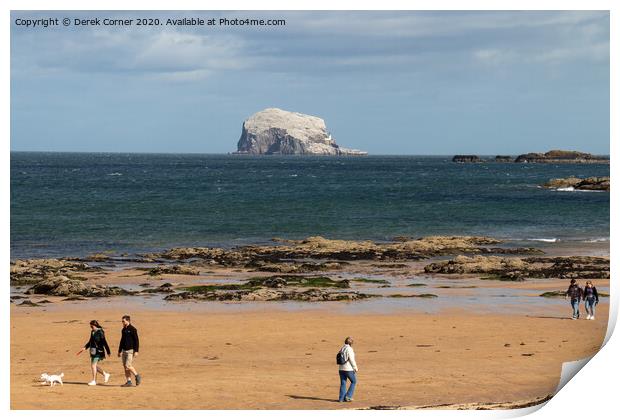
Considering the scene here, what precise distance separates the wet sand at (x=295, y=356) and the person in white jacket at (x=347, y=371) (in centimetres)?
26

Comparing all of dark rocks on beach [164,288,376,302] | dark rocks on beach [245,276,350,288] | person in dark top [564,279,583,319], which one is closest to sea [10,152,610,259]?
dark rocks on beach [245,276,350,288]

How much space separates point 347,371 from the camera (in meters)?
21.2

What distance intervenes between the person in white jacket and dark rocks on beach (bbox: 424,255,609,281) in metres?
21.9

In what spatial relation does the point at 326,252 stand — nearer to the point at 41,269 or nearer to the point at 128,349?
the point at 41,269

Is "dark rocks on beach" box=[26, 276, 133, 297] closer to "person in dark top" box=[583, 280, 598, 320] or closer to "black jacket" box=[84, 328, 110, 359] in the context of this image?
"black jacket" box=[84, 328, 110, 359]

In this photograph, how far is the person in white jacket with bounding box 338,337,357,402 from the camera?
2112 centimetres

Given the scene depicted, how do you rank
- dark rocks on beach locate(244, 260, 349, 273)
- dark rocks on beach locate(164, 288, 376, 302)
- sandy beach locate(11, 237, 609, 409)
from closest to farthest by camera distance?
sandy beach locate(11, 237, 609, 409) < dark rocks on beach locate(164, 288, 376, 302) < dark rocks on beach locate(244, 260, 349, 273)

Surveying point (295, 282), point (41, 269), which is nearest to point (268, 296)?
point (295, 282)

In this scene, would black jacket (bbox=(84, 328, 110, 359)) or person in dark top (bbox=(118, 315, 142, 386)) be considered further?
black jacket (bbox=(84, 328, 110, 359))

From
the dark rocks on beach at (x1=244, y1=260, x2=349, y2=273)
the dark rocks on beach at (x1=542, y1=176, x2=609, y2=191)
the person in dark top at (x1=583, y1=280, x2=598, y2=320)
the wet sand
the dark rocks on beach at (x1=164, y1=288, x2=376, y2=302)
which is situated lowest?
the wet sand

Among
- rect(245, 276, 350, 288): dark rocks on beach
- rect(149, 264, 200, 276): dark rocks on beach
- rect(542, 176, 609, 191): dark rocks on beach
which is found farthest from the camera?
rect(542, 176, 609, 191): dark rocks on beach

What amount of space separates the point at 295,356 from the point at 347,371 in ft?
17.1

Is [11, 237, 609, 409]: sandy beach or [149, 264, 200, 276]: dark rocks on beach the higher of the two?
[149, 264, 200, 276]: dark rocks on beach

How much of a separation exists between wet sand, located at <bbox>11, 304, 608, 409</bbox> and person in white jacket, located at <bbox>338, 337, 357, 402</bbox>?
260 mm
